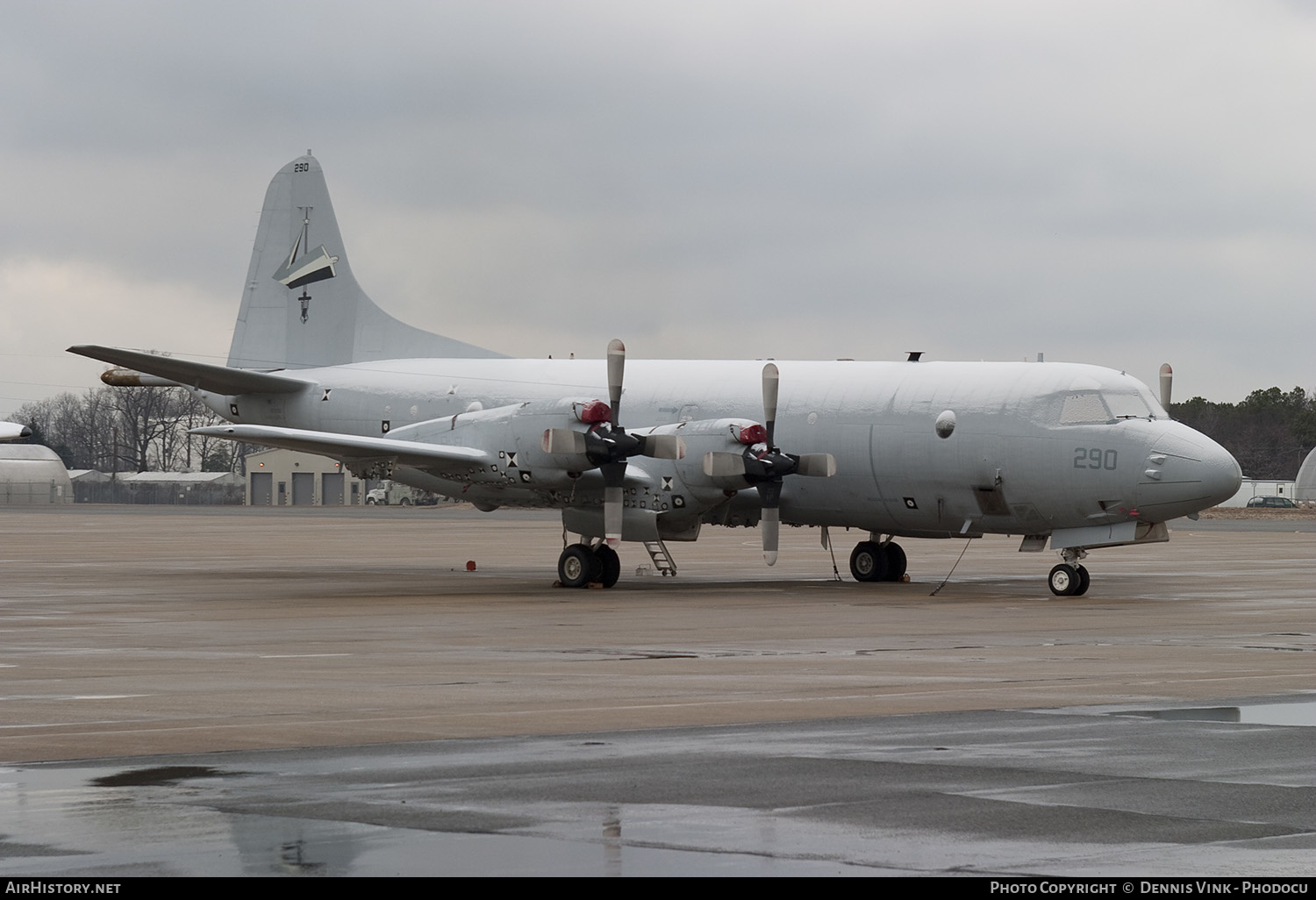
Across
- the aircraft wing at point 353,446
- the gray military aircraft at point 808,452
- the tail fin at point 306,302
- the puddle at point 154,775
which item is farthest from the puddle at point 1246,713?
the tail fin at point 306,302

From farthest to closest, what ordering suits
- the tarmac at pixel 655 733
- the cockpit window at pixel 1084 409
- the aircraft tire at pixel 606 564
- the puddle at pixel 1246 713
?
the aircraft tire at pixel 606 564
the cockpit window at pixel 1084 409
the puddle at pixel 1246 713
the tarmac at pixel 655 733

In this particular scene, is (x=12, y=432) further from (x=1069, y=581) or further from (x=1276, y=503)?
(x=1276, y=503)

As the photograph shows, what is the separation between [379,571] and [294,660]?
67.7 feet

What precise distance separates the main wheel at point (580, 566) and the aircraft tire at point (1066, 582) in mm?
8415

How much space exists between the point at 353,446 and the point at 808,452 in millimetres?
8677

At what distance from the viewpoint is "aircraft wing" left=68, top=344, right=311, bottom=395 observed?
32.2 m

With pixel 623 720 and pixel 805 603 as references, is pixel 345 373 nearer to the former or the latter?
pixel 805 603

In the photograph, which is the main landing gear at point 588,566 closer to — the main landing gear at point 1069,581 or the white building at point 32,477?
the main landing gear at point 1069,581

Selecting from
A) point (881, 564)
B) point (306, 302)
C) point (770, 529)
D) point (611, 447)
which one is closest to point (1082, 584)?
point (770, 529)

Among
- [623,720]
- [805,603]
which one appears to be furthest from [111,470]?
[623,720]

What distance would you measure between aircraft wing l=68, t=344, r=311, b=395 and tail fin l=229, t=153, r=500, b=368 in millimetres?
1018

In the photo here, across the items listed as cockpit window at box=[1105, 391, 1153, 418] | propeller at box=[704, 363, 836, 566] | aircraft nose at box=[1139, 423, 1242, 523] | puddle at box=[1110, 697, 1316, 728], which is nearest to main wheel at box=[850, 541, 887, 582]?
propeller at box=[704, 363, 836, 566]

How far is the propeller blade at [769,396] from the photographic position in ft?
105

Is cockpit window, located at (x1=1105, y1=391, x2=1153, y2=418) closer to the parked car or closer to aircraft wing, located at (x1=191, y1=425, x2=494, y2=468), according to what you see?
aircraft wing, located at (x1=191, y1=425, x2=494, y2=468)
